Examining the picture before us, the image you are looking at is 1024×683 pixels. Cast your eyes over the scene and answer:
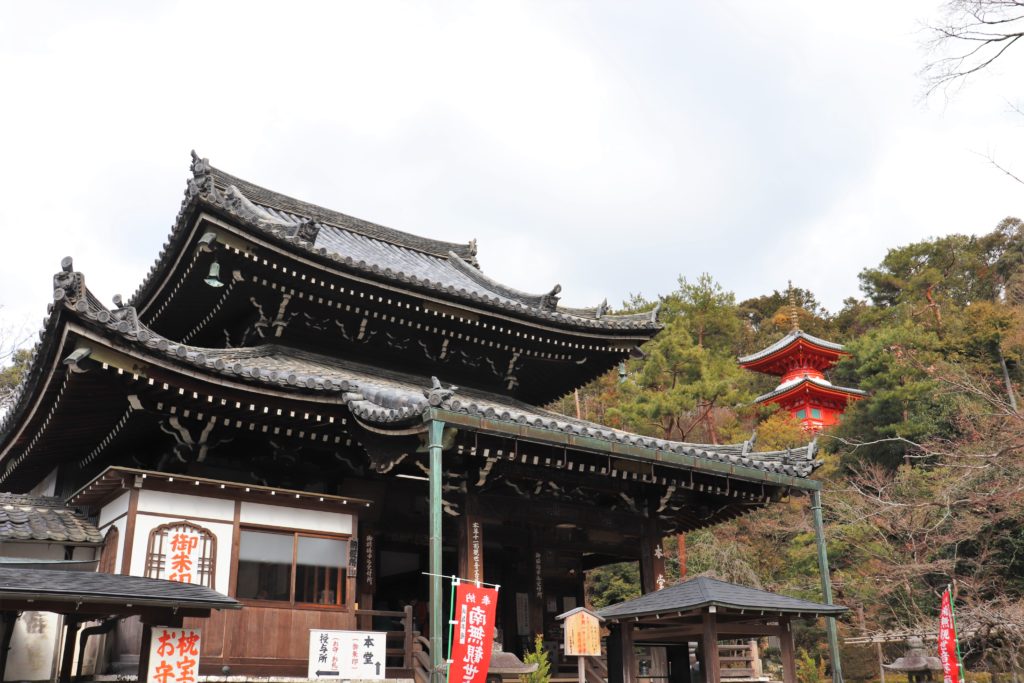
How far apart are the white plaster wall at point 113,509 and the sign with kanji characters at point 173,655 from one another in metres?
2.24

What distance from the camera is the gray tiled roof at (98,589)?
6.50 meters

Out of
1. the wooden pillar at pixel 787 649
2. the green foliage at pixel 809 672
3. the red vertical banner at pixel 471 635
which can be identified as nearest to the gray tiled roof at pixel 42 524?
the red vertical banner at pixel 471 635

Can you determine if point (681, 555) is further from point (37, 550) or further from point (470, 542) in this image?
point (37, 550)

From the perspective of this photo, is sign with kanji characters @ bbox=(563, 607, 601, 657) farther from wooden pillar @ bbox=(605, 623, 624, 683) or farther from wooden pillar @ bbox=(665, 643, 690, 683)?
wooden pillar @ bbox=(665, 643, 690, 683)

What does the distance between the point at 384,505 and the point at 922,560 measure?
18.1 metres

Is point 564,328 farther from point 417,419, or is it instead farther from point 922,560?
point 922,560

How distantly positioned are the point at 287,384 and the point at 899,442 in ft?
85.2

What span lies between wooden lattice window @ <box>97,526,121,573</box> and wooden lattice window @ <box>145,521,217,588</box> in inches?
18.6

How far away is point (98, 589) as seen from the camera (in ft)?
22.5

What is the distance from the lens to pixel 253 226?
1135 cm

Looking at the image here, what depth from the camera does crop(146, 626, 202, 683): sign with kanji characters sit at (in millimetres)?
7480

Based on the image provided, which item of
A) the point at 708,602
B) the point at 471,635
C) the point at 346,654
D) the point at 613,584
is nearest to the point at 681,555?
the point at 613,584

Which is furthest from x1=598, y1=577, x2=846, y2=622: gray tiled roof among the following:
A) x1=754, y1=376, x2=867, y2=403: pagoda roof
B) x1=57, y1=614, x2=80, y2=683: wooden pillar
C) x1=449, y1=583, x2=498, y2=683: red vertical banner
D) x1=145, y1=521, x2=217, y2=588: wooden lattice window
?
x1=754, y1=376, x2=867, y2=403: pagoda roof

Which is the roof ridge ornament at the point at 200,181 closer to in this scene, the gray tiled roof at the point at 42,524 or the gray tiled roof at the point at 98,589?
the gray tiled roof at the point at 42,524
